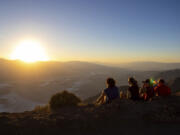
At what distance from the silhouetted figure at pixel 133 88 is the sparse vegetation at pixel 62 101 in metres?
3.03

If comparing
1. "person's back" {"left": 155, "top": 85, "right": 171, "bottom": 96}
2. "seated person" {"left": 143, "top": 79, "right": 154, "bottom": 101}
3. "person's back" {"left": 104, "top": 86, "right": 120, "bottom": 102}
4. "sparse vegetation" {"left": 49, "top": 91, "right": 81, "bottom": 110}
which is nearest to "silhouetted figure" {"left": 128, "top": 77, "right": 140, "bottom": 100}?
"seated person" {"left": 143, "top": 79, "right": 154, "bottom": 101}

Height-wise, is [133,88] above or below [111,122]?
above

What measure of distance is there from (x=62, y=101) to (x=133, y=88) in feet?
12.1

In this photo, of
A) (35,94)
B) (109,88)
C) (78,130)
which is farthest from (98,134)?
(35,94)

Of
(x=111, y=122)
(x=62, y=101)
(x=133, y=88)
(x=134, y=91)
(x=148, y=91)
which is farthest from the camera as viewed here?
(x=62, y=101)

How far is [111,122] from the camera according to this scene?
214 inches

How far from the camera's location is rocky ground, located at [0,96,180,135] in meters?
4.83

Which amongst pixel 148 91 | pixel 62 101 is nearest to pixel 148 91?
pixel 148 91

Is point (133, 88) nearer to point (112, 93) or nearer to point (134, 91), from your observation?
point (134, 91)

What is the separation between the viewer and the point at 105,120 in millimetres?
5531

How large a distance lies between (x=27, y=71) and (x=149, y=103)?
316 feet

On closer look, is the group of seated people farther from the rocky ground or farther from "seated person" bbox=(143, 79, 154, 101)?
the rocky ground

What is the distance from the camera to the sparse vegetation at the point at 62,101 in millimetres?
7988

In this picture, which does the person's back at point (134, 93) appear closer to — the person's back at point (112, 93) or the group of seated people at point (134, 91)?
the group of seated people at point (134, 91)
